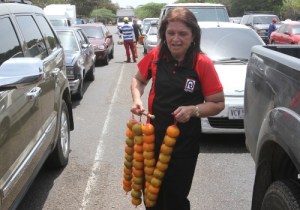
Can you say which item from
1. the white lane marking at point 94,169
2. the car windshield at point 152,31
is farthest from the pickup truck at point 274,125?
the car windshield at point 152,31

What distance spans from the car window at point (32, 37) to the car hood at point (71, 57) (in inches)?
162

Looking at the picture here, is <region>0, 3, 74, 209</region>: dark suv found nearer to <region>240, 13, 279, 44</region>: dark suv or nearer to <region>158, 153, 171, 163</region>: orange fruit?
<region>158, 153, 171, 163</region>: orange fruit

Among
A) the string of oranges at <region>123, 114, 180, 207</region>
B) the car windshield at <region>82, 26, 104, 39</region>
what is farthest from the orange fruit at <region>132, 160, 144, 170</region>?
the car windshield at <region>82, 26, 104, 39</region>

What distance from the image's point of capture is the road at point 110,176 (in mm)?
4316

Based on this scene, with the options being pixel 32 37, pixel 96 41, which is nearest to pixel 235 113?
pixel 32 37

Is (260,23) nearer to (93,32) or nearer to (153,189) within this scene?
(93,32)

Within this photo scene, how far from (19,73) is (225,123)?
3.78 metres

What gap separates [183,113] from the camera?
275cm

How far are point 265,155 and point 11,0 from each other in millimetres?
2944

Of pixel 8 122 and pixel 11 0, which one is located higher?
pixel 11 0

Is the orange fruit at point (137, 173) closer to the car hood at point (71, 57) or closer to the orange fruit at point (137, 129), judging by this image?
the orange fruit at point (137, 129)

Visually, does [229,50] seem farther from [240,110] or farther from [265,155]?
[265,155]

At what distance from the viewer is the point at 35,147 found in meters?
3.76

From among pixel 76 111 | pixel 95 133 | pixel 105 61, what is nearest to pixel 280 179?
pixel 95 133
